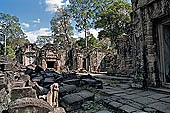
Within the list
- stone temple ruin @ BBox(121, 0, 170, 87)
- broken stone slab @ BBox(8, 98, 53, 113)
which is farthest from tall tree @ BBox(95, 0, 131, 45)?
broken stone slab @ BBox(8, 98, 53, 113)

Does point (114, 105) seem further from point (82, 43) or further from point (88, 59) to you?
point (82, 43)

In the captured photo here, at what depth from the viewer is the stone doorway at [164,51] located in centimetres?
494

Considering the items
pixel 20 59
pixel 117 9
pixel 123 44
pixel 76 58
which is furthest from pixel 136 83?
pixel 20 59

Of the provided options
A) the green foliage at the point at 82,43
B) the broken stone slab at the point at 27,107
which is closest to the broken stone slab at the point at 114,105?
the broken stone slab at the point at 27,107

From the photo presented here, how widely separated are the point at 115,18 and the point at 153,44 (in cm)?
1454

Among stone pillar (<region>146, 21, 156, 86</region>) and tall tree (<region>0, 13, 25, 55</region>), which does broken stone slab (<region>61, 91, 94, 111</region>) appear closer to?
stone pillar (<region>146, 21, 156, 86</region>)

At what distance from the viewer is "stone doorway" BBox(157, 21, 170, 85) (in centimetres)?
494

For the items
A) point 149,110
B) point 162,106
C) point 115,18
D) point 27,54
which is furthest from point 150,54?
point 27,54

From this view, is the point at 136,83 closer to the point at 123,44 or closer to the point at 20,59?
the point at 123,44

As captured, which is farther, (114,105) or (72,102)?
(72,102)

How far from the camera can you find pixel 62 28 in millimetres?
31469

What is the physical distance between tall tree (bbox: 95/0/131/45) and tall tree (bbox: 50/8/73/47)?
11.1 metres

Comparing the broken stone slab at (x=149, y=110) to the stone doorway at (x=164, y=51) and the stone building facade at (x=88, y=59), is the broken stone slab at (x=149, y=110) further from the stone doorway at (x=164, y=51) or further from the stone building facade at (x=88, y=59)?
the stone building facade at (x=88, y=59)

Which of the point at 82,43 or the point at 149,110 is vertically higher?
the point at 82,43
